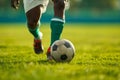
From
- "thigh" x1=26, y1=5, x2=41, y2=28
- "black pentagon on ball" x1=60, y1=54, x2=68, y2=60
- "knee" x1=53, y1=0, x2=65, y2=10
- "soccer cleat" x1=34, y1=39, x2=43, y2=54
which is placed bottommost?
"soccer cleat" x1=34, y1=39, x2=43, y2=54

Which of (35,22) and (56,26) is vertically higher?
(56,26)

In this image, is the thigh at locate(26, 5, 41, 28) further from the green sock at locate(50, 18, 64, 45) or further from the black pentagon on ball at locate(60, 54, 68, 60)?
the black pentagon on ball at locate(60, 54, 68, 60)

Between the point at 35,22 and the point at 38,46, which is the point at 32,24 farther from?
the point at 38,46

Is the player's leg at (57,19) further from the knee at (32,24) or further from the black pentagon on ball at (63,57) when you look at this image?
the knee at (32,24)

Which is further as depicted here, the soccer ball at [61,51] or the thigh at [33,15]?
the thigh at [33,15]

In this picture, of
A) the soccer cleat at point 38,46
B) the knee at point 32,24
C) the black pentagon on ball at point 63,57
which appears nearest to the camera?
the black pentagon on ball at point 63,57

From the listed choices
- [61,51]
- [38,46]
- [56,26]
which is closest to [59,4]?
[56,26]

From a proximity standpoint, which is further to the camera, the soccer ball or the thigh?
the thigh

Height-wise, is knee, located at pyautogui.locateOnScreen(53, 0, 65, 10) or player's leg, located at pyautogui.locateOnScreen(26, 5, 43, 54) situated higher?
knee, located at pyautogui.locateOnScreen(53, 0, 65, 10)

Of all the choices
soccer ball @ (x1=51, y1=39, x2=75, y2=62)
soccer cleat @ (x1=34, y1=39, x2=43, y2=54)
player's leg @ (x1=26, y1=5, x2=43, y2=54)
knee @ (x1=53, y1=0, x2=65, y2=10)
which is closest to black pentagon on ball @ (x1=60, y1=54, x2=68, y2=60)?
soccer ball @ (x1=51, y1=39, x2=75, y2=62)

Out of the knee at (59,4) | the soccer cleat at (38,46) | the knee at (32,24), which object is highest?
the knee at (59,4)

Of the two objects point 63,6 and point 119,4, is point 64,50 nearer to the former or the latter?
point 63,6

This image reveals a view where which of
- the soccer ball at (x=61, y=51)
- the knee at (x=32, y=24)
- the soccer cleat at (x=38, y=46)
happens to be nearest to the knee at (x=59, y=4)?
the soccer ball at (x=61, y=51)

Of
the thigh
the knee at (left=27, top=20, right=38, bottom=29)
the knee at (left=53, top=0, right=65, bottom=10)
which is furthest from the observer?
the knee at (left=27, top=20, right=38, bottom=29)
